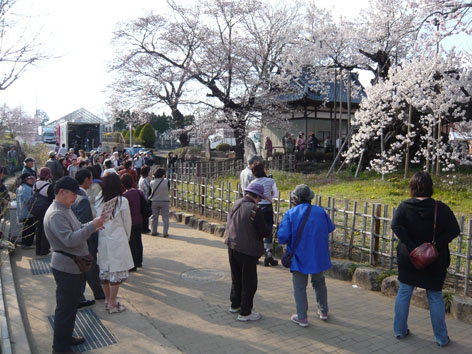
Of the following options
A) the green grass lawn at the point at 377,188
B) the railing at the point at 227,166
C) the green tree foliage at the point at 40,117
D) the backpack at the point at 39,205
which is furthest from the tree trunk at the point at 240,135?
the green tree foliage at the point at 40,117

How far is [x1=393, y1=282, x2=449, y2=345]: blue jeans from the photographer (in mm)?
3619

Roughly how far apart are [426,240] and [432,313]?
73 cm

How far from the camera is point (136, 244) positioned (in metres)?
6.09

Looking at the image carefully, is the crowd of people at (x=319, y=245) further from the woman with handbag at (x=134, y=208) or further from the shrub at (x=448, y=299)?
the woman with handbag at (x=134, y=208)

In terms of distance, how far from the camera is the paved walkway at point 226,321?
12.2 ft

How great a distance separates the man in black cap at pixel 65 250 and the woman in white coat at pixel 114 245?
0.81 meters

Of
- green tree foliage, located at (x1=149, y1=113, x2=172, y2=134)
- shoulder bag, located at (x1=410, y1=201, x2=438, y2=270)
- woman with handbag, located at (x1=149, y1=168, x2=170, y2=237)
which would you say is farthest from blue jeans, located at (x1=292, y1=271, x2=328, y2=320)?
green tree foliage, located at (x1=149, y1=113, x2=172, y2=134)

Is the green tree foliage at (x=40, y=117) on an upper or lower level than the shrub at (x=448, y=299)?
upper

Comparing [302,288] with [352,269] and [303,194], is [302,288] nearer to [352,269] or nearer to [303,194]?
[303,194]

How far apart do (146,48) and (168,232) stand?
14.7 meters

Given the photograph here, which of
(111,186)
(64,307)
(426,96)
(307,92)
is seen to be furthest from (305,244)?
(307,92)

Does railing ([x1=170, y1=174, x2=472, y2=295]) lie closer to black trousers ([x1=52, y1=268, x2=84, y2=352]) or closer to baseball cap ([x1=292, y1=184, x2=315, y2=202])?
baseball cap ([x1=292, y1=184, x2=315, y2=202])

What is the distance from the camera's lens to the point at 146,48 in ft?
66.9

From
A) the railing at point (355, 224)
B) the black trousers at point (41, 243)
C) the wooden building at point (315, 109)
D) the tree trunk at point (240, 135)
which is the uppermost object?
the wooden building at point (315, 109)
